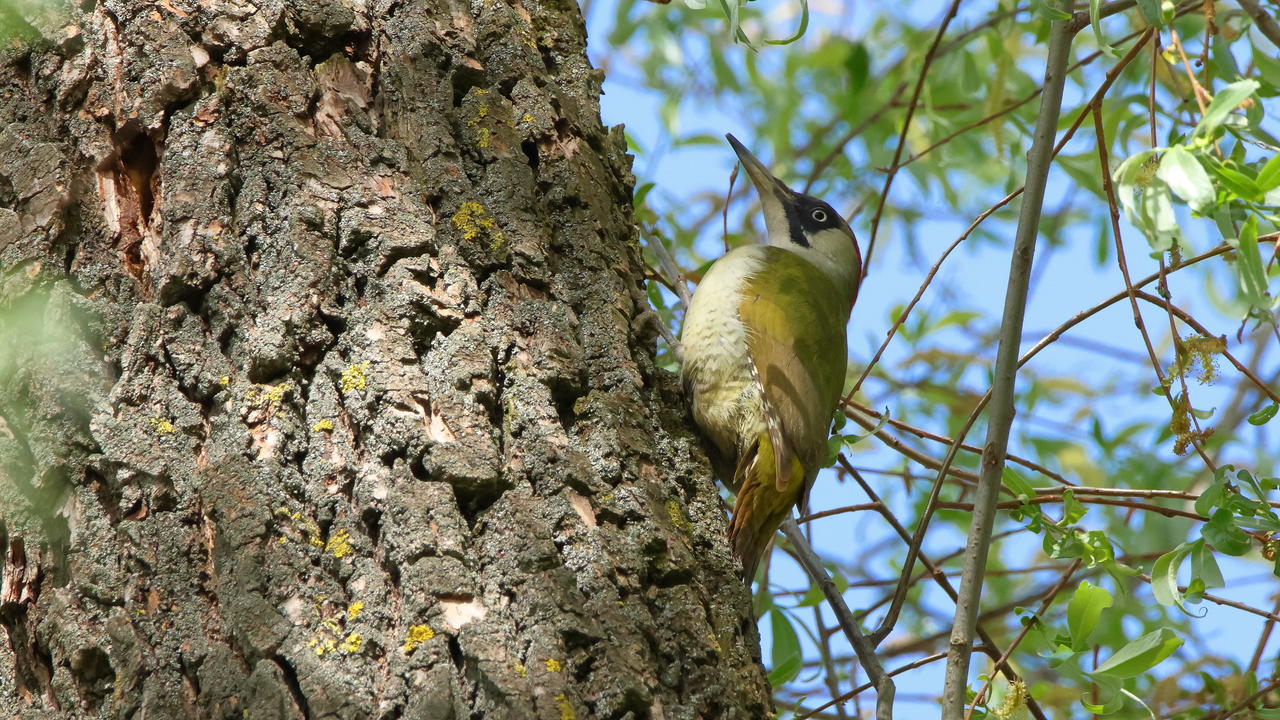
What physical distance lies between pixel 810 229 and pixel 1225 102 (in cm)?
270

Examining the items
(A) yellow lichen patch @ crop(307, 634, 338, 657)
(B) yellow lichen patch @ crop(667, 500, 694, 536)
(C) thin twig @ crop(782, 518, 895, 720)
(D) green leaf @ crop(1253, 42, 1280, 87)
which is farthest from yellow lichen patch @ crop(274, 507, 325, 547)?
(D) green leaf @ crop(1253, 42, 1280, 87)

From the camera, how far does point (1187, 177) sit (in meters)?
1.61

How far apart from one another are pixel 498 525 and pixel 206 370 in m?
0.54

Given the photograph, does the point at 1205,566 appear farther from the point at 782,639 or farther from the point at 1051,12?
the point at 782,639

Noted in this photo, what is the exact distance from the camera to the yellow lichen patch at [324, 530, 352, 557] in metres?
1.64

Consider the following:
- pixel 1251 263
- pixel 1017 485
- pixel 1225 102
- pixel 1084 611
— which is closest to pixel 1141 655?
pixel 1084 611

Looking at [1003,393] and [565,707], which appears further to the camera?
[1003,393]

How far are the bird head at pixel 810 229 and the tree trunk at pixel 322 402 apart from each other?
81.2 inches

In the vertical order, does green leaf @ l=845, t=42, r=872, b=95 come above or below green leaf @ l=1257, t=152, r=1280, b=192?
above

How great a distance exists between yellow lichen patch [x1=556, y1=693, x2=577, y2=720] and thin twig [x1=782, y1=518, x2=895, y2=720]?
0.63 meters

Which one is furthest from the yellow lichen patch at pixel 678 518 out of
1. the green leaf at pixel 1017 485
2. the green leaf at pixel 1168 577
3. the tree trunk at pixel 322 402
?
the green leaf at pixel 1168 577

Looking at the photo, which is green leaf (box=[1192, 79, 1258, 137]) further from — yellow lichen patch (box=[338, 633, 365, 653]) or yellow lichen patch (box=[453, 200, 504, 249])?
yellow lichen patch (box=[338, 633, 365, 653])

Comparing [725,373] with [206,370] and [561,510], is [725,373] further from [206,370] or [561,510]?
[206,370]

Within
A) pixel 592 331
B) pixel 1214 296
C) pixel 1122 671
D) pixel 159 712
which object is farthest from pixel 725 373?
pixel 1214 296
